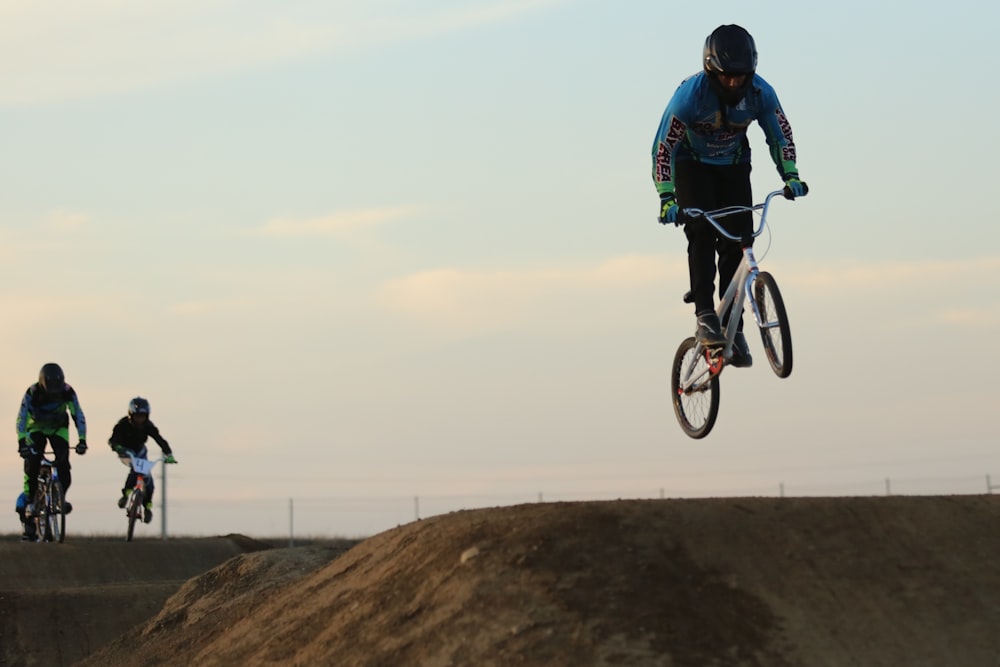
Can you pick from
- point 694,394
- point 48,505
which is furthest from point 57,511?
point 694,394

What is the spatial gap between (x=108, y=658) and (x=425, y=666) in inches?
261

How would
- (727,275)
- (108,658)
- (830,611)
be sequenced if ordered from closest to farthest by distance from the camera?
(830,611), (727,275), (108,658)

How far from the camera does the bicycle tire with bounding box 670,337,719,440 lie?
1257 centimetres

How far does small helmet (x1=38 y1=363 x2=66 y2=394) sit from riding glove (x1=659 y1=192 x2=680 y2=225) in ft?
42.2

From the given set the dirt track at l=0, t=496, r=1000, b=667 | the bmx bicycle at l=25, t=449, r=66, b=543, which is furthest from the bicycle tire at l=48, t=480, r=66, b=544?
Result: the dirt track at l=0, t=496, r=1000, b=667

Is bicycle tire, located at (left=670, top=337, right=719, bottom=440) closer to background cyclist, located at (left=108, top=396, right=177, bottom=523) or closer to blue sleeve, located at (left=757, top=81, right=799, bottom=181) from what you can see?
blue sleeve, located at (left=757, top=81, right=799, bottom=181)

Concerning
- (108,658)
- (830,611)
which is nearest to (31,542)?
(108,658)

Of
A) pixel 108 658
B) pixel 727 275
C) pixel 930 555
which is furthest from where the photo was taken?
pixel 108 658

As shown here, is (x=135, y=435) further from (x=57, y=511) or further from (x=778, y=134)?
(x=778, y=134)

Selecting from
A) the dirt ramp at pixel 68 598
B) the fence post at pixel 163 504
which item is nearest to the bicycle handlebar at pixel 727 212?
the dirt ramp at pixel 68 598

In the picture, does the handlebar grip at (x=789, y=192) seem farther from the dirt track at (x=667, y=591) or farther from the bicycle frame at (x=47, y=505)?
the bicycle frame at (x=47, y=505)

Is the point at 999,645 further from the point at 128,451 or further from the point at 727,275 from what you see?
the point at 128,451

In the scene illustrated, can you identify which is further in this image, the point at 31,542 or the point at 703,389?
the point at 31,542

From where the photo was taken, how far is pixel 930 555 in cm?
968
